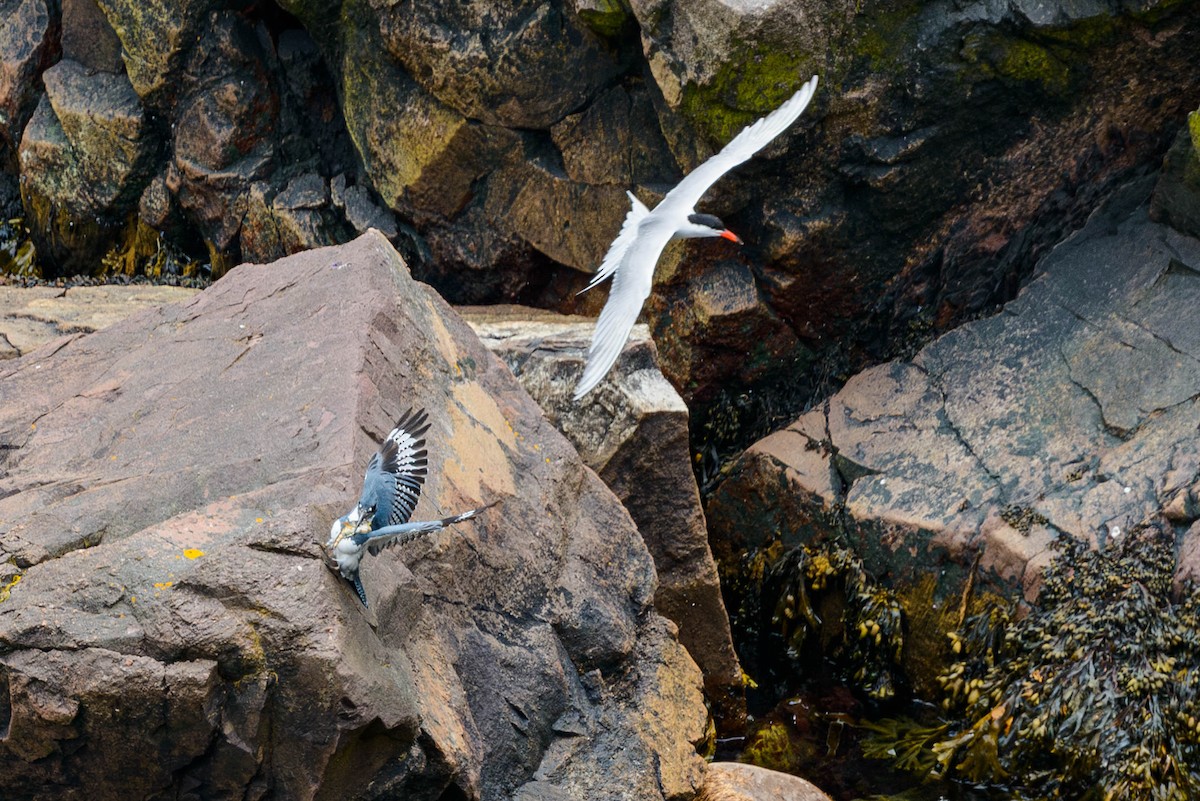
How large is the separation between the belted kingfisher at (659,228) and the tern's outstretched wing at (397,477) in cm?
125

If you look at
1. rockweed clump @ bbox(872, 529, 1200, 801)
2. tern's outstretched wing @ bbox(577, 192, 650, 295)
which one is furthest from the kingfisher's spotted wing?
rockweed clump @ bbox(872, 529, 1200, 801)

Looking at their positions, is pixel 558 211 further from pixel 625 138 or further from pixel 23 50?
pixel 23 50

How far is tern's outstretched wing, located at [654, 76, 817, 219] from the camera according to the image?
5.39 metres

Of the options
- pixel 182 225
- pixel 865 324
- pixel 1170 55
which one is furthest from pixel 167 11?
pixel 1170 55

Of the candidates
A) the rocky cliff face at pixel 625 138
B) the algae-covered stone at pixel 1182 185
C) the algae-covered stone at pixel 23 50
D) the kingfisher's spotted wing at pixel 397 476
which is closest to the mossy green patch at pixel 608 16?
the rocky cliff face at pixel 625 138

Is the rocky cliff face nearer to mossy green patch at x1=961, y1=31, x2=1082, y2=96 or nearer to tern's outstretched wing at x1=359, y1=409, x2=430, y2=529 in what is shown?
mossy green patch at x1=961, y1=31, x2=1082, y2=96

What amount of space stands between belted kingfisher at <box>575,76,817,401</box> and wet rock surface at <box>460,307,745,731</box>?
0.16 m

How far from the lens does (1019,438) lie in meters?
5.95

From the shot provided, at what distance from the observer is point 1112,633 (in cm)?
516

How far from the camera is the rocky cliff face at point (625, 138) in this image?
6.14 meters

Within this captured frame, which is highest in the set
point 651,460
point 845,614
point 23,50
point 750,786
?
point 23,50

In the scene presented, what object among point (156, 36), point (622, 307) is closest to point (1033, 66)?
point (622, 307)

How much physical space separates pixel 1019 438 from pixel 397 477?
3606 mm

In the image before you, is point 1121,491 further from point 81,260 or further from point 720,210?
point 81,260
